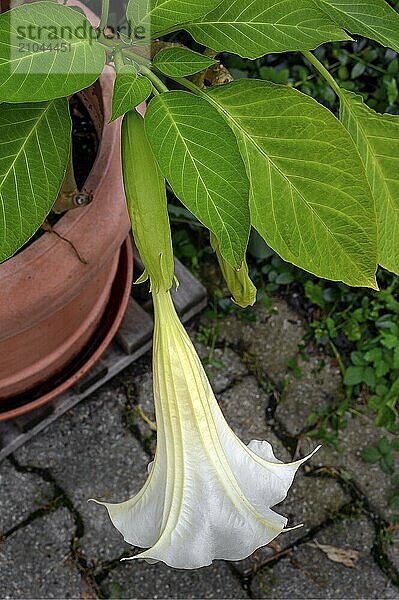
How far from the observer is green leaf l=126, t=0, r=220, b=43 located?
66cm

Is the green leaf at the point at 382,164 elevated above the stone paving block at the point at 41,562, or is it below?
above

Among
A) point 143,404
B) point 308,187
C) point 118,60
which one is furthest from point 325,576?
point 118,60

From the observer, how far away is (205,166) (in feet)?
2.11

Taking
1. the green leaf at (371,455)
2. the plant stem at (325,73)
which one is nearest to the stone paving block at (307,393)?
the green leaf at (371,455)

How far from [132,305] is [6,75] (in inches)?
29.4

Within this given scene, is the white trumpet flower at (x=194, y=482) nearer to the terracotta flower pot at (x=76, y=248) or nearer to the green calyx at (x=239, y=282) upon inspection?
the green calyx at (x=239, y=282)

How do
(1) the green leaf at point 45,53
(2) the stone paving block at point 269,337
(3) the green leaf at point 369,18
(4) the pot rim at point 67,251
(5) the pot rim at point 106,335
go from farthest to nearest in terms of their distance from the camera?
(2) the stone paving block at point 269,337 → (5) the pot rim at point 106,335 → (4) the pot rim at point 67,251 → (3) the green leaf at point 369,18 → (1) the green leaf at point 45,53

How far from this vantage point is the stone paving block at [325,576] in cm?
127

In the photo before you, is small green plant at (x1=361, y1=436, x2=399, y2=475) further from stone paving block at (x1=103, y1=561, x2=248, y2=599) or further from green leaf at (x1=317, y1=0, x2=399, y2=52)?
green leaf at (x1=317, y1=0, x2=399, y2=52)

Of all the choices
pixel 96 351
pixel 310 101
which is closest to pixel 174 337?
pixel 310 101

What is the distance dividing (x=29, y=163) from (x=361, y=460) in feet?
2.82

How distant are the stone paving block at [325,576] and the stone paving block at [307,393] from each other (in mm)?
193

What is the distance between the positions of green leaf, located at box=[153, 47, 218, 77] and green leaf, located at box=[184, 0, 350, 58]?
0.10 feet

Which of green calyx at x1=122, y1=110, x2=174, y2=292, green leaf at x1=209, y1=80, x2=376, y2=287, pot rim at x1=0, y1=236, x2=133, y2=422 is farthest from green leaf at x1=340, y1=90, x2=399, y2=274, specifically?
pot rim at x1=0, y1=236, x2=133, y2=422
